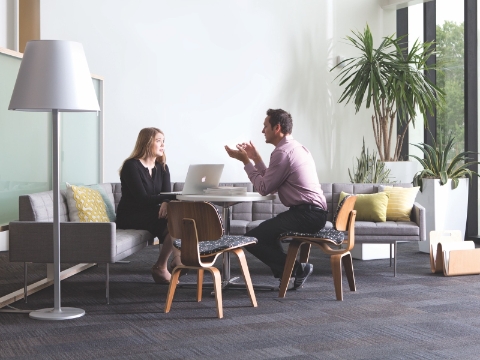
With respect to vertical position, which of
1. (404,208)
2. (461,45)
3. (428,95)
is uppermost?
(461,45)

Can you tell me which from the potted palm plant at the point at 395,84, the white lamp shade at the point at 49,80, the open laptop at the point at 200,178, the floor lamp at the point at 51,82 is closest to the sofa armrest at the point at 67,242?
the floor lamp at the point at 51,82

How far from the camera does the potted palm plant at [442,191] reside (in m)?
7.35

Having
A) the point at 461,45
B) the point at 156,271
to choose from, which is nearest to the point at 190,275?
the point at 156,271

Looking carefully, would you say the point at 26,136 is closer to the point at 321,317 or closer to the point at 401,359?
the point at 321,317

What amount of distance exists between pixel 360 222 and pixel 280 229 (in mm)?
1339

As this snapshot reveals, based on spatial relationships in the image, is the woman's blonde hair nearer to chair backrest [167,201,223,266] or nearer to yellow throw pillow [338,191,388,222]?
chair backrest [167,201,223,266]

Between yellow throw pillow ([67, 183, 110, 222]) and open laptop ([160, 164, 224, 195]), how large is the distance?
700mm

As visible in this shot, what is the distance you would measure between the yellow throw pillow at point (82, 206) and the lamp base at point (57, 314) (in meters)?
1.00

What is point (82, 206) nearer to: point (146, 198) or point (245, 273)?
point (146, 198)

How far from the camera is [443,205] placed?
7402 millimetres

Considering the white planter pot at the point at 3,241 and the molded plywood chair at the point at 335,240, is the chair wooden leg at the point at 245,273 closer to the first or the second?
the molded plywood chair at the point at 335,240

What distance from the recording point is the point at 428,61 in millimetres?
8719

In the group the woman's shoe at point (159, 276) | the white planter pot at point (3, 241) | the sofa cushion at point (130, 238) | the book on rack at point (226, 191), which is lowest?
the woman's shoe at point (159, 276)

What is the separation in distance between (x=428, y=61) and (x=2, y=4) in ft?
16.6
